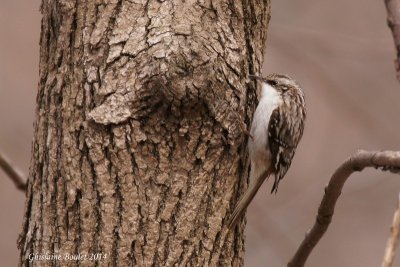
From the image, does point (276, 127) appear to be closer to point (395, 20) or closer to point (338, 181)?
point (338, 181)

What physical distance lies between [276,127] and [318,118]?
266cm

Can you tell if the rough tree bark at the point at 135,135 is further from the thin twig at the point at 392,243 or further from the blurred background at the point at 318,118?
the blurred background at the point at 318,118

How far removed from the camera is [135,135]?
2.47m

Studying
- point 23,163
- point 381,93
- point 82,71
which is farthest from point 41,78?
point 381,93

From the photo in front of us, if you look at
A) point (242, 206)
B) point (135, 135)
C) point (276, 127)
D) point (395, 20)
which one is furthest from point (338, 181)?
point (276, 127)

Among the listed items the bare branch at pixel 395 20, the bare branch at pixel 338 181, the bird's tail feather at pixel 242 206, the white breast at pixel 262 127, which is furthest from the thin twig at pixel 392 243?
the white breast at pixel 262 127

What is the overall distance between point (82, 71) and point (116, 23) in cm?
19

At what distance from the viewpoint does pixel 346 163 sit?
7.42 feet

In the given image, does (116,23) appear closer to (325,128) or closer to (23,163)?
(23,163)

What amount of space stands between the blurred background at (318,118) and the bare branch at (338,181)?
2.06 m

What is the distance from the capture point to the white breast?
312 centimetres

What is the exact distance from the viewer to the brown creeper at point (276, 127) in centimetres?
333

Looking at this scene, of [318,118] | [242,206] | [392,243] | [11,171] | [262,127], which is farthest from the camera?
[318,118]

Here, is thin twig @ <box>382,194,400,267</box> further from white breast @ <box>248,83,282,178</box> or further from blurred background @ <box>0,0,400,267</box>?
blurred background @ <box>0,0,400,267</box>
